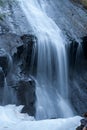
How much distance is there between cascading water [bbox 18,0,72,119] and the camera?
11.1 m

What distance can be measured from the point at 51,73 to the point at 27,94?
1737mm

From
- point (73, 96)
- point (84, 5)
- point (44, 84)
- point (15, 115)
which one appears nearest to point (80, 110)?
point (73, 96)

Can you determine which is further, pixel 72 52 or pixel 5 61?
pixel 72 52

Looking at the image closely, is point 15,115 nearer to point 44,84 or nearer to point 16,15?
point 44,84

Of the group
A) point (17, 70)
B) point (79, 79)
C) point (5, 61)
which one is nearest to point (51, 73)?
point (79, 79)

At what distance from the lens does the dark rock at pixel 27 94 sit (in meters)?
10.2

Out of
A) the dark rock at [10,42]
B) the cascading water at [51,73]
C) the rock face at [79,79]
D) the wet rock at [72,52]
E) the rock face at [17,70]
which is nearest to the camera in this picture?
the rock face at [17,70]

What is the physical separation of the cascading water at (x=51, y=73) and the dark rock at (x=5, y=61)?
123 cm

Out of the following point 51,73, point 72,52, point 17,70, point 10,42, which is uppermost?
point 10,42

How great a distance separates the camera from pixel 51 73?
11.9m

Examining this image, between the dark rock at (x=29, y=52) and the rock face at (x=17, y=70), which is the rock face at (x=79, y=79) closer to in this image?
the dark rock at (x=29, y=52)

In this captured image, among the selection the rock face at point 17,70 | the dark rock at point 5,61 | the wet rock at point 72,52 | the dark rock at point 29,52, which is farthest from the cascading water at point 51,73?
the dark rock at point 5,61

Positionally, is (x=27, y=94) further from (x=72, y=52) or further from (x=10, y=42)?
(x=72, y=52)

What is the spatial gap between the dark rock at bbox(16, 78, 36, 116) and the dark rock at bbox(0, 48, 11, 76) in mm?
475
